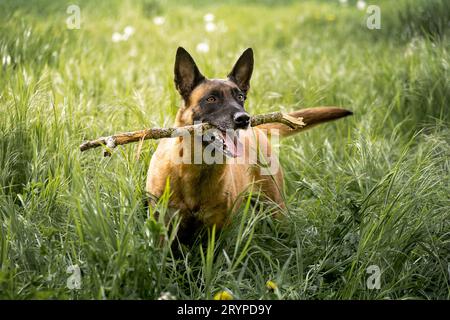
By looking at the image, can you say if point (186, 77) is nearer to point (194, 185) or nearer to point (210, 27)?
point (194, 185)

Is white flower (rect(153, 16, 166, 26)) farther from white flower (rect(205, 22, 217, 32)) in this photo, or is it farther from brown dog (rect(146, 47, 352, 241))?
brown dog (rect(146, 47, 352, 241))

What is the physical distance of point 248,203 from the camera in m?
3.60

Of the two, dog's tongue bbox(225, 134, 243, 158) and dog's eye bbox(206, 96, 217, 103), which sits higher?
dog's eye bbox(206, 96, 217, 103)

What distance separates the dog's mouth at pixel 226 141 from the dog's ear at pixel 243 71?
1.90 feet

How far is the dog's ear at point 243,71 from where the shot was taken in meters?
4.49

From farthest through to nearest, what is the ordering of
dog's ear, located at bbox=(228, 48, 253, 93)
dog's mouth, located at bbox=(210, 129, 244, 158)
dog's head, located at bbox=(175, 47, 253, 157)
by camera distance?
dog's ear, located at bbox=(228, 48, 253, 93) → dog's head, located at bbox=(175, 47, 253, 157) → dog's mouth, located at bbox=(210, 129, 244, 158)

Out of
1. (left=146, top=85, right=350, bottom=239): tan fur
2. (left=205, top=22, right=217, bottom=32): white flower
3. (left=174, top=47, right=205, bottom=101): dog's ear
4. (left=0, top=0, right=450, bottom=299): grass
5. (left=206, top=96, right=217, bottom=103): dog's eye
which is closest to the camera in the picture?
(left=0, top=0, right=450, bottom=299): grass

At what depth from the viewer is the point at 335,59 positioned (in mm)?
7516

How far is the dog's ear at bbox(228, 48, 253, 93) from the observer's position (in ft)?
14.7

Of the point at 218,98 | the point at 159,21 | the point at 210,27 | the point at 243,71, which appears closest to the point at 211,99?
the point at 218,98

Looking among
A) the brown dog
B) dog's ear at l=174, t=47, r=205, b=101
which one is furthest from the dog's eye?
dog's ear at l=174, t=47, r=205, b=101

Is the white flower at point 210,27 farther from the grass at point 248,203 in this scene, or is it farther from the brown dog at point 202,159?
the brown dog at point 202,159

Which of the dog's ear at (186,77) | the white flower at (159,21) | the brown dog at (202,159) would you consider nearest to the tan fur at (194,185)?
the brown dog at (202,159)

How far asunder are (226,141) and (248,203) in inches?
18.2
